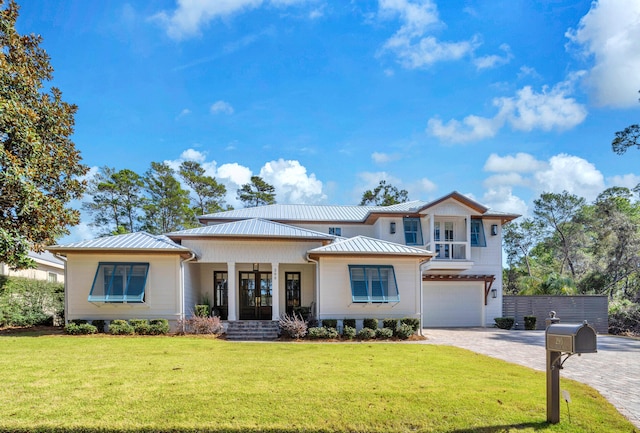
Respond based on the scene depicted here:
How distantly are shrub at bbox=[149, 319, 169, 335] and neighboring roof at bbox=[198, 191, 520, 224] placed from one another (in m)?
8.03

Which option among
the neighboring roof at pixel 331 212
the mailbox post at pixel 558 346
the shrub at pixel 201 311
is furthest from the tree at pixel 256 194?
the mailbox post at pixel 558 346

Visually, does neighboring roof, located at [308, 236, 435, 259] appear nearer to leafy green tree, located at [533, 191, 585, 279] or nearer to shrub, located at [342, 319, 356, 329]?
shrub, located at [342, 319, 356, 329]

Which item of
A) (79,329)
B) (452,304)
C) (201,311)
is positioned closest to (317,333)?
(201,311)

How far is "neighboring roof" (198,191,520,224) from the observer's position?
20.0m

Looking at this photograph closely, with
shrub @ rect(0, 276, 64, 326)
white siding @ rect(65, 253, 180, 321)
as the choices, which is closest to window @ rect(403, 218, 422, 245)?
white siding @ rect(65, 253, 180, 321)

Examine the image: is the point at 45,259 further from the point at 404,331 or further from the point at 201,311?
the point at 404,331

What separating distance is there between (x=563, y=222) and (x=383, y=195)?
16.3 m

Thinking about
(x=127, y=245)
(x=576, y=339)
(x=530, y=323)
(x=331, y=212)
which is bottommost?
(x=530, y=323)

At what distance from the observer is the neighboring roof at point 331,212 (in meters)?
20.0

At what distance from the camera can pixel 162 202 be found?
3541 centimetres

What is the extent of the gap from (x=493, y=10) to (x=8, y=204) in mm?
17347

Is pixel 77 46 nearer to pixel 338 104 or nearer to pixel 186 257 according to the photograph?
pixel 186 257

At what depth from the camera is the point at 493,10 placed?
11.4 meters

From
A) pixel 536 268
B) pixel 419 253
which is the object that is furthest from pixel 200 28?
pixel 536 268
